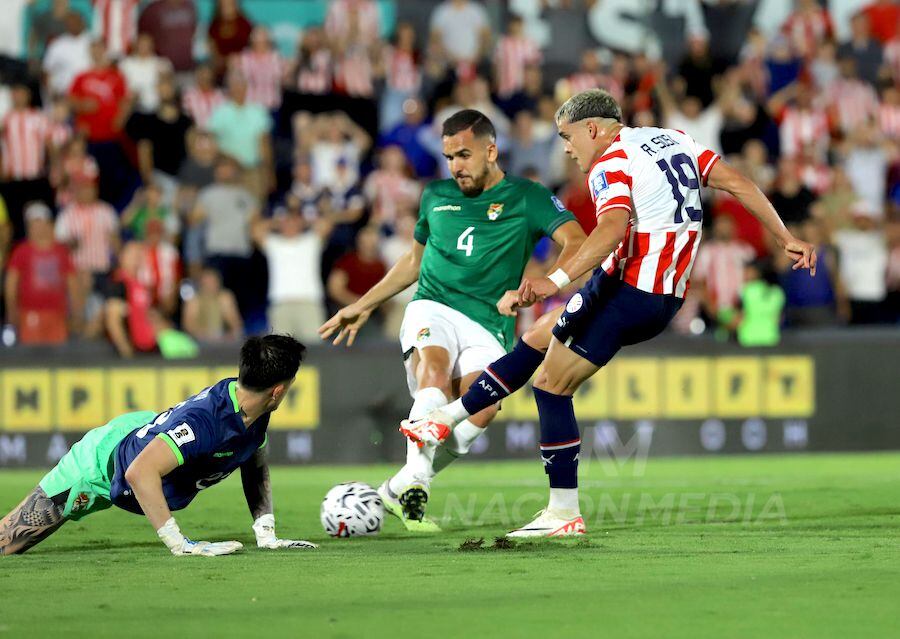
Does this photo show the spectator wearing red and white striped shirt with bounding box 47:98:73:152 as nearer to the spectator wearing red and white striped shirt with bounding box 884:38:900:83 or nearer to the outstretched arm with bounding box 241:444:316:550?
the outstretched arm with bounding box 241:444:316:550

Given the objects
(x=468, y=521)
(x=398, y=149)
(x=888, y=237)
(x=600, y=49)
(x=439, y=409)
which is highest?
(x=600, y=49)

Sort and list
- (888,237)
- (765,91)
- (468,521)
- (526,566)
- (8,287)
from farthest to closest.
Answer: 1. (765,91)
2. (888,237)
3. (8,287)
4. (468,521)
5. (526,566)

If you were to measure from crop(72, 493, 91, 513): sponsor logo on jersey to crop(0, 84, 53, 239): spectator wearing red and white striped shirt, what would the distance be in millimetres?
9479

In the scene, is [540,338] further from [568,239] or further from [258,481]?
[258,481]

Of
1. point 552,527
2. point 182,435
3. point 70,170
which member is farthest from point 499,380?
point 70,170

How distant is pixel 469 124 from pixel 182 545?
3.04 meters

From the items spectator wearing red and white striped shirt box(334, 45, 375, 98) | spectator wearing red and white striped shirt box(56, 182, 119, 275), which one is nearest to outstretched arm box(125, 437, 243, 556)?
spectator wearing red and white striped shirt box(56, 182, 119, 275)

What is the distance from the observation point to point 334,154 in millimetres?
16688

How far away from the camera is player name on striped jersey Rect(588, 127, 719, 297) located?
25.6 ft

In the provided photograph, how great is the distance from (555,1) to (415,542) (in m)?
12.7

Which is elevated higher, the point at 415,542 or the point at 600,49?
the point at 600,49

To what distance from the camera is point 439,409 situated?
8188 millimetres

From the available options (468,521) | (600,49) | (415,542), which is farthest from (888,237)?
(415,542)

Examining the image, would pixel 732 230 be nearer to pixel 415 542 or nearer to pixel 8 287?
pixel 8 287
